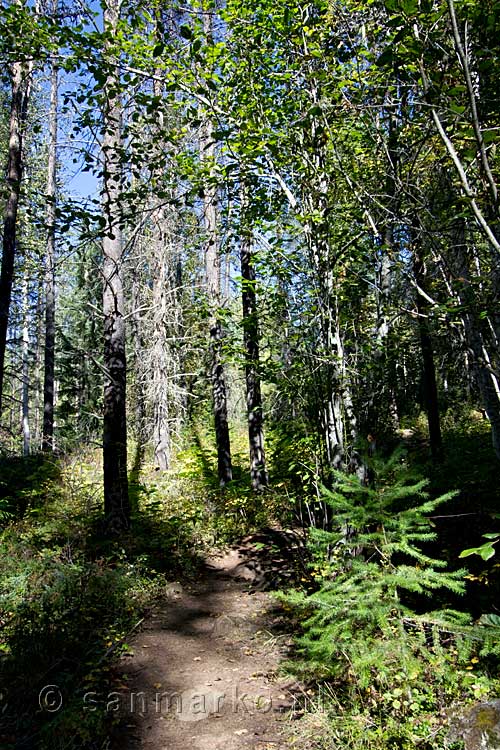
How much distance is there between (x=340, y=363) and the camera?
17.4 ft

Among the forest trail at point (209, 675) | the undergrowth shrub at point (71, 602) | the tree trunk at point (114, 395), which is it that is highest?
the tree trunk at point (114, 395)

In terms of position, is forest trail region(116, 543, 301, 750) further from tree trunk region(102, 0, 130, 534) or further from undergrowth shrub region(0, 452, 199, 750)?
tree trunk region(102, 0, 130, 534)

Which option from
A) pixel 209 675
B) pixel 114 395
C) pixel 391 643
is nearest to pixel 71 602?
pixel 209 675

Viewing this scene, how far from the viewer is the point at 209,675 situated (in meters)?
4.98

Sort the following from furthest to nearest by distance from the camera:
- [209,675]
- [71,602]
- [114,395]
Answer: [114,395] < [71,602] < [209,675]

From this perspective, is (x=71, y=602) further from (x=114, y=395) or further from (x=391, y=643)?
(x=391, y=643)

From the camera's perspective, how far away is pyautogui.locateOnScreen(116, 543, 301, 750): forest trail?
4047 millimetres

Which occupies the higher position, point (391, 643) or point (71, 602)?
point (391, 643)

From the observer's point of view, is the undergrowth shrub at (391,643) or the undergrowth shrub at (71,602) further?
the undergrowth shrub at (71,602)

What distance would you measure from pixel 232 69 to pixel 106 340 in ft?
16.3

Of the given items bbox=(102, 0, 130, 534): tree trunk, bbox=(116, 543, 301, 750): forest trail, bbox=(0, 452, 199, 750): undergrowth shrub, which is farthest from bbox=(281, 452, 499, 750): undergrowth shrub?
bbox=(102, 0, 130, 534): tree trunk

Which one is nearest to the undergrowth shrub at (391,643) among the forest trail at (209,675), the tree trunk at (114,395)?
the forest trail at (209,675)

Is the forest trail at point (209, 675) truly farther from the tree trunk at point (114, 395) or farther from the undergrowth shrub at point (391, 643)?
the tree trunk at point (114, 395)

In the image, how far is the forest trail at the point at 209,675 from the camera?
4047 millimetres
